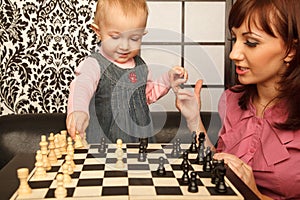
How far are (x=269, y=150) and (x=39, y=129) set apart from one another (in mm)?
1412

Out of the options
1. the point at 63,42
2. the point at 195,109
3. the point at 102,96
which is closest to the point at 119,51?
the point at 102,96

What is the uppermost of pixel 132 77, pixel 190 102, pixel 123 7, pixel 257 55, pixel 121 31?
pixel 123 7

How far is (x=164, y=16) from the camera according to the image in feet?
10.2

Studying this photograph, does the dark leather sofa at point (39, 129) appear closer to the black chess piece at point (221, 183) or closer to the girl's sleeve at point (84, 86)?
the girl's sleeve at point (84, 86)

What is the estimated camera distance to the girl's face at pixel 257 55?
1.56 metres

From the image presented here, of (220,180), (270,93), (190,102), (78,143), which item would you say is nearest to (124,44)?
(190,102)

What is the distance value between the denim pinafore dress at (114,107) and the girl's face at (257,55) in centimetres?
60

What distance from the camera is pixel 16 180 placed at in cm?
129

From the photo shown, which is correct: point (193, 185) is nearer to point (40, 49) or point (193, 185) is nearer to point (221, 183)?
point (221, 183)

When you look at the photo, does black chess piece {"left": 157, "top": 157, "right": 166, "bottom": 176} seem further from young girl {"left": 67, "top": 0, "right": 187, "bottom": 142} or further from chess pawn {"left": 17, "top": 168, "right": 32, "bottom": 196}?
young girl {"left": 67, "top": 0, "right": 187, "bottom": 142}

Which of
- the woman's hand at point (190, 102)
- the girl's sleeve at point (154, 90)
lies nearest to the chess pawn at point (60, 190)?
the woman's hand at point (190, 102)

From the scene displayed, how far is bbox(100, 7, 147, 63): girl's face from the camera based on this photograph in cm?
181

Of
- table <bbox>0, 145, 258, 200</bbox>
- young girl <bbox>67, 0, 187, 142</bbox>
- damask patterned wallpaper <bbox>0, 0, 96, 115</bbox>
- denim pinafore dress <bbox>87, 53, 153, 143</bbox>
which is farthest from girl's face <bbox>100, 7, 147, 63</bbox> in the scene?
damask patterned wallpaper <bbox>0, 0, 96, 115</bbox>

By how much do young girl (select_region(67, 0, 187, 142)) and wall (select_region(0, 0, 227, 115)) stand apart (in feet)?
2.22
